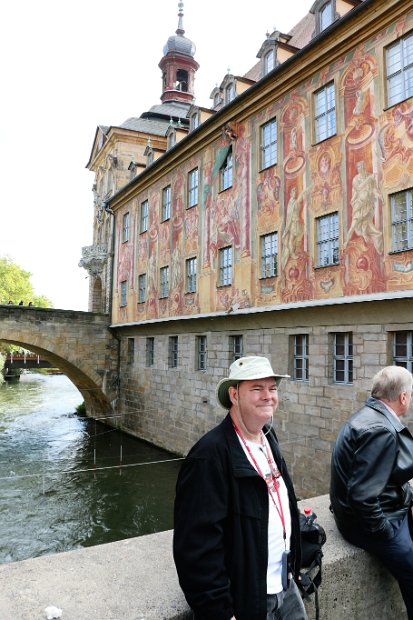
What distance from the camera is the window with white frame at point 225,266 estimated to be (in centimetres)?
1414

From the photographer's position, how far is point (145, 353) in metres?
19.3

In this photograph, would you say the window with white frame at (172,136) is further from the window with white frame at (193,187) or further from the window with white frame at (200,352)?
the window with white frame at (200,352)

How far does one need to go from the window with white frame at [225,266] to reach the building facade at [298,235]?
5cm

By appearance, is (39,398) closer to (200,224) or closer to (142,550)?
(200,224)

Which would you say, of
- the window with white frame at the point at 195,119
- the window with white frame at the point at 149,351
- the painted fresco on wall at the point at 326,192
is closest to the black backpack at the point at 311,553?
the painted fresco on wall at the point at 326,192

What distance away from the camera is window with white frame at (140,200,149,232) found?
786 inches

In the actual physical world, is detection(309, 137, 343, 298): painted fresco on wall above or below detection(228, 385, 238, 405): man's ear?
above

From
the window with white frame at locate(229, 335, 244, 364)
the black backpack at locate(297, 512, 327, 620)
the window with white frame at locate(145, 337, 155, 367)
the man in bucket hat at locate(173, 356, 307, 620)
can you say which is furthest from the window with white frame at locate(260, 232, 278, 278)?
the man in bucket hat at locate(173, 356, 307, 620)

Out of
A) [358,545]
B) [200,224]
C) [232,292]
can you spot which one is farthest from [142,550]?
[200,224]

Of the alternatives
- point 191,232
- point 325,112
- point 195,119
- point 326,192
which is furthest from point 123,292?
point 325,112

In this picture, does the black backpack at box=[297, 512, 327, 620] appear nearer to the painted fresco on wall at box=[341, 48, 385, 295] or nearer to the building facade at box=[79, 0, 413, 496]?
the building facade at box=[79, 0, 413, 496]

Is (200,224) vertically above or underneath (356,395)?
above

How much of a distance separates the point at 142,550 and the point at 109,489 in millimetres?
12010

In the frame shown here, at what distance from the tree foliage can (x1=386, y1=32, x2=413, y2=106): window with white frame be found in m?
45.7
